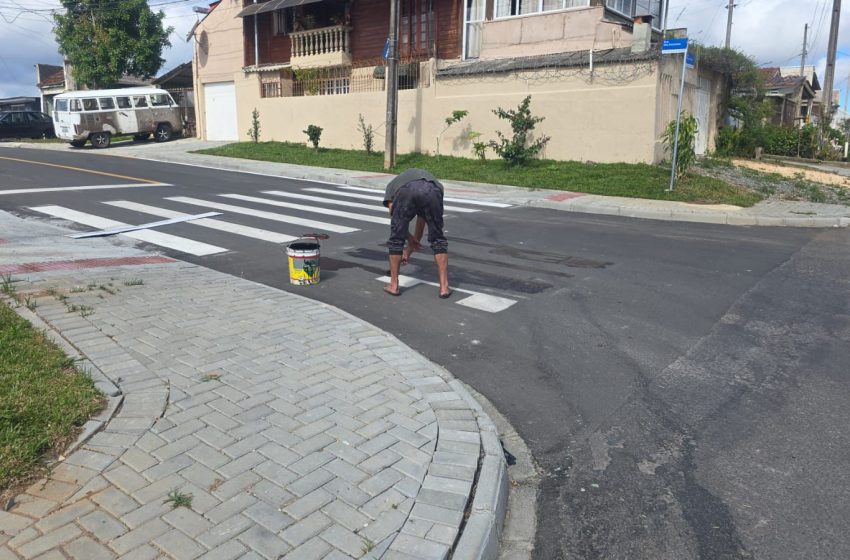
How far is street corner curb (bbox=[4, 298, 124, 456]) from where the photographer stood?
3.60m

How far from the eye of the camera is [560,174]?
1795 centimetres

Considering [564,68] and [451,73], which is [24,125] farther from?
[564,68]

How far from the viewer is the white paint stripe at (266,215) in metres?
11.1

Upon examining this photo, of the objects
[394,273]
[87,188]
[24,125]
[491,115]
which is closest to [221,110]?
[24,125]

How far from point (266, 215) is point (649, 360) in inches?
330

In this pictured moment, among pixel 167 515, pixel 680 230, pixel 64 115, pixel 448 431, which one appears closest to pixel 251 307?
pixel 448 431

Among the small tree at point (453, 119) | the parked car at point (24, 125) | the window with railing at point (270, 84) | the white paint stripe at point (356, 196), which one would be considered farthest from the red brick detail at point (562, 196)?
the parked car at point (24, 125)

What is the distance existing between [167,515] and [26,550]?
54cm

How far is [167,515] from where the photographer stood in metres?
→ 2.97

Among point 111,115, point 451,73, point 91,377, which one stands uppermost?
point 451,73

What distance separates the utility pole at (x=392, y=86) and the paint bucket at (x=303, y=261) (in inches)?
520

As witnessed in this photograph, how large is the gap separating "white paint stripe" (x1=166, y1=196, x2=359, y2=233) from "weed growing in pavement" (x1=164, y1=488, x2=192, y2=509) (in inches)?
313

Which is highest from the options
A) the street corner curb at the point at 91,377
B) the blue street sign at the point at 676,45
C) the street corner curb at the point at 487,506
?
the blue street sign at the point at 676,45

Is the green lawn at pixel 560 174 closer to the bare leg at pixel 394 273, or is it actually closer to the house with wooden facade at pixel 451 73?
the house with wooden facade at pixel 451 73
